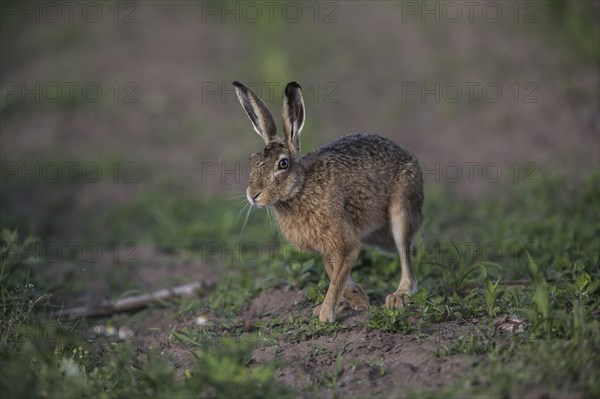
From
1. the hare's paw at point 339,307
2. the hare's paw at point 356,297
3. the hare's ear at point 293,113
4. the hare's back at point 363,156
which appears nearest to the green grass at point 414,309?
the hare's paw at point 339,307

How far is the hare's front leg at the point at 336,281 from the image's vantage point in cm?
550

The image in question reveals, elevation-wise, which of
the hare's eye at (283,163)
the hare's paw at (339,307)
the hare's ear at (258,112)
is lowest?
the hare's paw at (339,307)

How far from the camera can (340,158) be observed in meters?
6.11

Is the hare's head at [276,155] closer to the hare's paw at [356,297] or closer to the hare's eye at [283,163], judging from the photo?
the hare's eye at [283,163]

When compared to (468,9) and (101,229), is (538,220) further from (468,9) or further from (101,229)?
(468,9)

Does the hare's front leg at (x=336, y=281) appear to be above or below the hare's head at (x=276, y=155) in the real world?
below

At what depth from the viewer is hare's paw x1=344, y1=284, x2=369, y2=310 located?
588 centimetres

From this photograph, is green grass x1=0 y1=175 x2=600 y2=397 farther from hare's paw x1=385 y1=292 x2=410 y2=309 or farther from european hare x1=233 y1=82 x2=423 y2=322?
european hare x1=233 y1=82 x2=423 y2=322

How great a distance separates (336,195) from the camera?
5863mm

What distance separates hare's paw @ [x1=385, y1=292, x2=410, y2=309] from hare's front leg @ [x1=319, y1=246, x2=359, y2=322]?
359 millimetres

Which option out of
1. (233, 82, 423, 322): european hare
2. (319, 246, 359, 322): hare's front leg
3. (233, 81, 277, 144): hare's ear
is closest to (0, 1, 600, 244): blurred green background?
(233, 82, 423, 322): european hare

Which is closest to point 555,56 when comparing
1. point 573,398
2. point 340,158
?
point 340,158

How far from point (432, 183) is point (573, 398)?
19.7 ft

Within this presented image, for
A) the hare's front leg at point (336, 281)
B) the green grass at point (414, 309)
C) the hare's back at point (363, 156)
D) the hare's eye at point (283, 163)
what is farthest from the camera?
the hare's back at point (363, 156)
